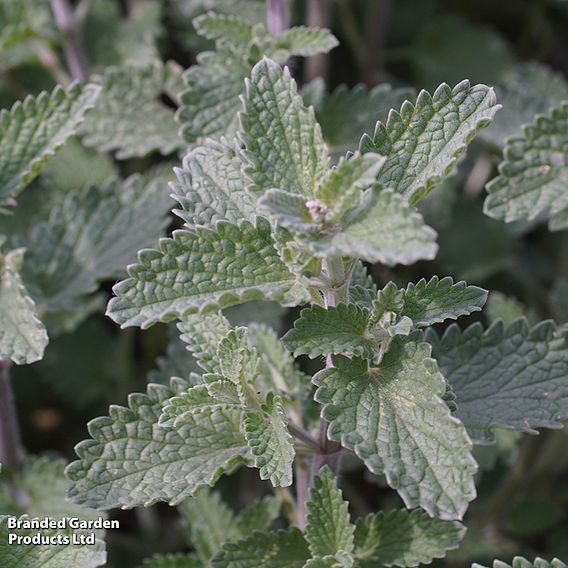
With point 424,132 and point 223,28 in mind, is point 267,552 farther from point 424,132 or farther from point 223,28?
point 223,28

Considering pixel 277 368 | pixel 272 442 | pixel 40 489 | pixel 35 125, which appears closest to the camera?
pixel 272 442

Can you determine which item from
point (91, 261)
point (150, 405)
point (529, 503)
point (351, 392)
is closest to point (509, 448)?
point (529, 503)

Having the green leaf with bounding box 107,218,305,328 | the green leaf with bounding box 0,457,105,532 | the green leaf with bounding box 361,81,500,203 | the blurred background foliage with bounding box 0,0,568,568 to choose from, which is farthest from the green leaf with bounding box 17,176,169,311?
the green leaf with bounding box 361,81,500,203

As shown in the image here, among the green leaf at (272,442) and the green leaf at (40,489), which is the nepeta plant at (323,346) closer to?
the green leaf at (272,442)

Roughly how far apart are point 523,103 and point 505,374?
125cm

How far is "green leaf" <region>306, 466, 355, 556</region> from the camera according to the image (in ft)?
5.77

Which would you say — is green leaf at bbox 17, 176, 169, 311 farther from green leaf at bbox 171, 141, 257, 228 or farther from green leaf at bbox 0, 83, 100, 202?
green leaf at bbox 171, 141, 257, 228

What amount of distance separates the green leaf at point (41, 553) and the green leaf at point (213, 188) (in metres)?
0.74

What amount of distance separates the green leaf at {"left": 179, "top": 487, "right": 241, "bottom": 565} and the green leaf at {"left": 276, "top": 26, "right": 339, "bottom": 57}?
1.23 metres

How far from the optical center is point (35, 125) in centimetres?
227

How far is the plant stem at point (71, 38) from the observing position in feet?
10.3

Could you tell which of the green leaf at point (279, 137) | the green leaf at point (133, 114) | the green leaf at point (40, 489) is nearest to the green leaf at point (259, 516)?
the green leaf at point (40, 489)

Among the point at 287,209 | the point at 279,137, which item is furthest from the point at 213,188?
the point at 287,209

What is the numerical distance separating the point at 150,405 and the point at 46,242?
0.93 metres
